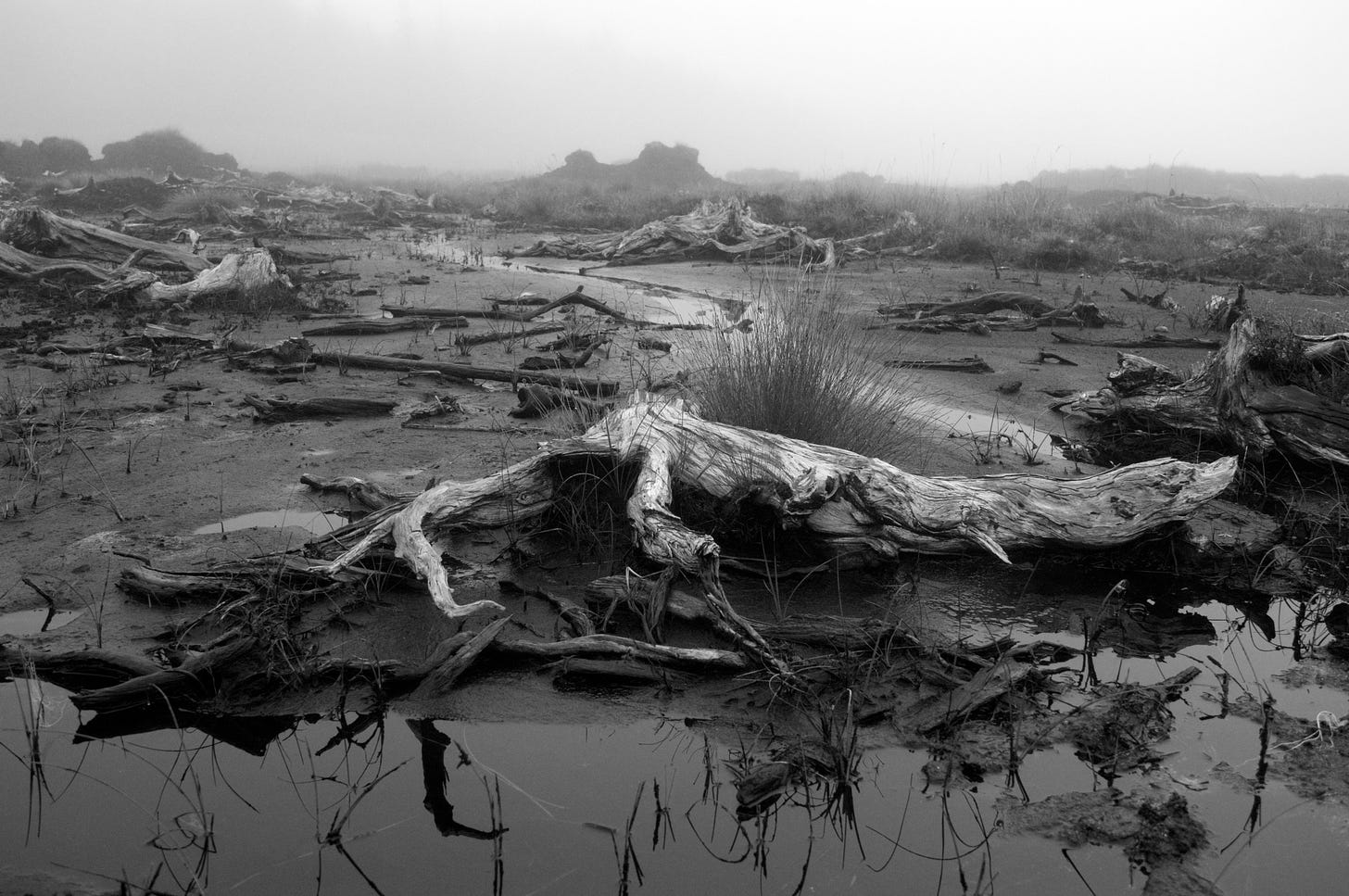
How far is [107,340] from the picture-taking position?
27.0ft

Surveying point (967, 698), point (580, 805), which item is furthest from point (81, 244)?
point (967, 698)

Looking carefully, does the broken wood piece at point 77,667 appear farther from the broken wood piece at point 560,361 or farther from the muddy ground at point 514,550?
the broken wood piece at point 560,361

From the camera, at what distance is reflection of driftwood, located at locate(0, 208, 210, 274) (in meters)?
12.0

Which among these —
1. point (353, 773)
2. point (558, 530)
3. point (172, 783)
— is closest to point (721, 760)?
point (353, 773)

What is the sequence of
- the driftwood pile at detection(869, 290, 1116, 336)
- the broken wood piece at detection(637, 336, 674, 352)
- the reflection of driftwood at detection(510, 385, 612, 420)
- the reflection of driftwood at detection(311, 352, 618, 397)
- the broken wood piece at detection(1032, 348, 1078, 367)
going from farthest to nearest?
the driftwood pile at detection(869, 290, 1116, 336) → the broken wood piece at detection(1032, 348, 1078, 367) → the broken wood piece at detection(637, 336, 674, 352) → the reflection of driftwood at detection(311, 352, 618, 397) → the reflection of driftwood at detection(510, 385, 612, 420)

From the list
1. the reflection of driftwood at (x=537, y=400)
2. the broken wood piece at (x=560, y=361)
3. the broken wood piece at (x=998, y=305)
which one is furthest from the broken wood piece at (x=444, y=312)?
the broken wood piece at (x=998, y=305)

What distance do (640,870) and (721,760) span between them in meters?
0.54

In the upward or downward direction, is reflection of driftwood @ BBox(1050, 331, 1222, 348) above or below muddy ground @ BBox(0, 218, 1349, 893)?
→ above

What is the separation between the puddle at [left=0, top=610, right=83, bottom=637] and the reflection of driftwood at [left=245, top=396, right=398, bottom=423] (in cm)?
269

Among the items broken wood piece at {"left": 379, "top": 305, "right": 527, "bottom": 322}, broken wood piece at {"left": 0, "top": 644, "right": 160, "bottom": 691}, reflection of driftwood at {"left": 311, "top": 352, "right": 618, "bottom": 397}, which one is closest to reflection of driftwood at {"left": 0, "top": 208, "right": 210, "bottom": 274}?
broken wood piece at {"left": 379, "top": 305, "right": 527, "bottom": 322}

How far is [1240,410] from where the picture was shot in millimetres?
5316

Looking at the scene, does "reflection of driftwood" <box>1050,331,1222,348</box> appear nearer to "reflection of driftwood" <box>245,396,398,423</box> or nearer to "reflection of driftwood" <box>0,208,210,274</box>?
"reflection of driftwood" <box>245,396,398,423</box>

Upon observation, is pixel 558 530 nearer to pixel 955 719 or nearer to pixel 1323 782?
pixel 955 719

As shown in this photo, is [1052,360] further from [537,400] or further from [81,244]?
[81,244]
